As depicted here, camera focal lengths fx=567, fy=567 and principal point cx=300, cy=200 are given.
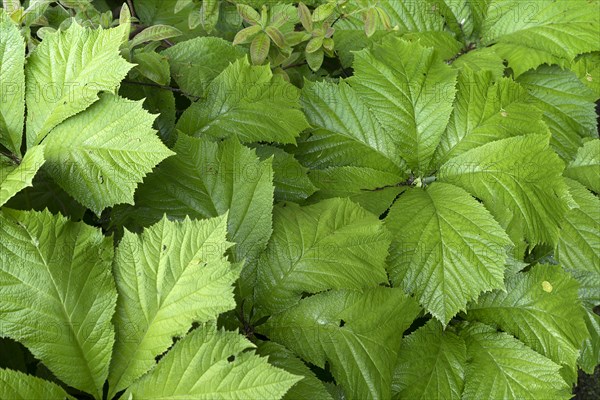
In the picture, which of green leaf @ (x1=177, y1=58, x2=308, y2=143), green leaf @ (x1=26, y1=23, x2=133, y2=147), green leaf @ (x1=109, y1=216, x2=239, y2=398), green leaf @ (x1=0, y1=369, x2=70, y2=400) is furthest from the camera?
green leaf @ (x1=177, y1=58, x2=308, y2=143)

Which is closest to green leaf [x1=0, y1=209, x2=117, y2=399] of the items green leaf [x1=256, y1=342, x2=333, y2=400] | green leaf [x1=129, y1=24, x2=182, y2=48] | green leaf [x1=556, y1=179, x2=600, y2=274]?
green leaf [x1=256, y1=342, x2=333, y2=400]

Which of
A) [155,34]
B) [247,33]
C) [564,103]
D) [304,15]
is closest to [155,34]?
[155,34]

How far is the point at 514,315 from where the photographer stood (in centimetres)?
141

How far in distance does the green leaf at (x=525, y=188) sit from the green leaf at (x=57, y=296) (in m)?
0.91

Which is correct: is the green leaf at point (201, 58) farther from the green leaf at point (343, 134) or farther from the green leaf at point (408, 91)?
the green leaf at point (408, 91)

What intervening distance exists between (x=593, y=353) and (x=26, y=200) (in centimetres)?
152

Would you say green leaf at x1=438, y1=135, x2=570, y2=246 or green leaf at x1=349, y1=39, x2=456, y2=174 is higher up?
green leaf at x1=349, y1=39, x2=456, y2=174

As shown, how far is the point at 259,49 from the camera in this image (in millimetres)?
1475

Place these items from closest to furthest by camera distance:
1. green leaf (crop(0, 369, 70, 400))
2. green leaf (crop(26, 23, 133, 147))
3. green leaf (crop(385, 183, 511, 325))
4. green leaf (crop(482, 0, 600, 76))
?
green leaf (crop(0, 369, 70, 400)) < green leaf (crop(26, 23, 133, 147)) < green leaf (crop(385, 183, 511, 325)) < green leaf (crop(482, 0, 600, 76))

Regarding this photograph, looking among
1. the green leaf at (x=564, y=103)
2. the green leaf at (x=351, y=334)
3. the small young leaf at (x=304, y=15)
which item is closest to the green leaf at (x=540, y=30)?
the green leaf at (x=564, y=103)

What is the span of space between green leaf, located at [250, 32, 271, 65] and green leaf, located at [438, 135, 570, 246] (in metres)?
0.62

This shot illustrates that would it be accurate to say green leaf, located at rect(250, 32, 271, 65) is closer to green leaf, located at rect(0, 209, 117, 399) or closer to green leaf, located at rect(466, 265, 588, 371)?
green leaf, located at rect(0, 209, 117, 399)

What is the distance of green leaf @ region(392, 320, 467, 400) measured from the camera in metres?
1.30

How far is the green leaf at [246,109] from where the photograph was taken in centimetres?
138
